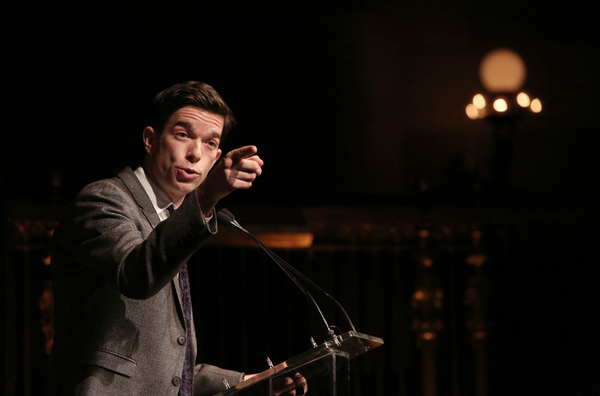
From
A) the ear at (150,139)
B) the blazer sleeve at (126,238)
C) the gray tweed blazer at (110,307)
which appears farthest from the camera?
the ear at (150,139)

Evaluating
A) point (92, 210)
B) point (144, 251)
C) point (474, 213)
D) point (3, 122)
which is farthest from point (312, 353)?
point (3, 122)

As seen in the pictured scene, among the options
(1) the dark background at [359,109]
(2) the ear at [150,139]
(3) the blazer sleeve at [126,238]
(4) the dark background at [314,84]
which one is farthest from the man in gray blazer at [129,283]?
(4) the dark background at [314,84]

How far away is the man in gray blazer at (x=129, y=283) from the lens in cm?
165

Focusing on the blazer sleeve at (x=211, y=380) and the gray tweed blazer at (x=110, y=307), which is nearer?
the gray tweed blazer at (x=110, y=307)

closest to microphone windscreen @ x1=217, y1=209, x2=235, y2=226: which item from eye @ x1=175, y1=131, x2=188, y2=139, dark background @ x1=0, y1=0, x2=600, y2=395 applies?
eye @ x1=175, y1=131, x2=188, y2=139

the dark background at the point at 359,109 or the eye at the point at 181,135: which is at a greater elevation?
the dark background at the point at 359,109

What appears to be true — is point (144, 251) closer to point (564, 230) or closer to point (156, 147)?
point (156, 147)

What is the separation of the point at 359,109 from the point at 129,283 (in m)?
3.11

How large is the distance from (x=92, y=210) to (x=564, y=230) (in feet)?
9.85

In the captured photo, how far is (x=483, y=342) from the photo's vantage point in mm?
4051

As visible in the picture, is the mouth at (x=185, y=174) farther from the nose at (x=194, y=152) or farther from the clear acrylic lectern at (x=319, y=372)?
the clear acrylic lectern at (x=319, y=372)

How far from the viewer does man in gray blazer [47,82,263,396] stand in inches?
64.8

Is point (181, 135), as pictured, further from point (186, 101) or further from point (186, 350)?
point (186, 350)

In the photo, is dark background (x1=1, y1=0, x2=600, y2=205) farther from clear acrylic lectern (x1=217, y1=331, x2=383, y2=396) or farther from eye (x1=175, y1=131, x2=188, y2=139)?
clear acrylic lectern (x1=217, y1=331, x2=383, y2=396)
